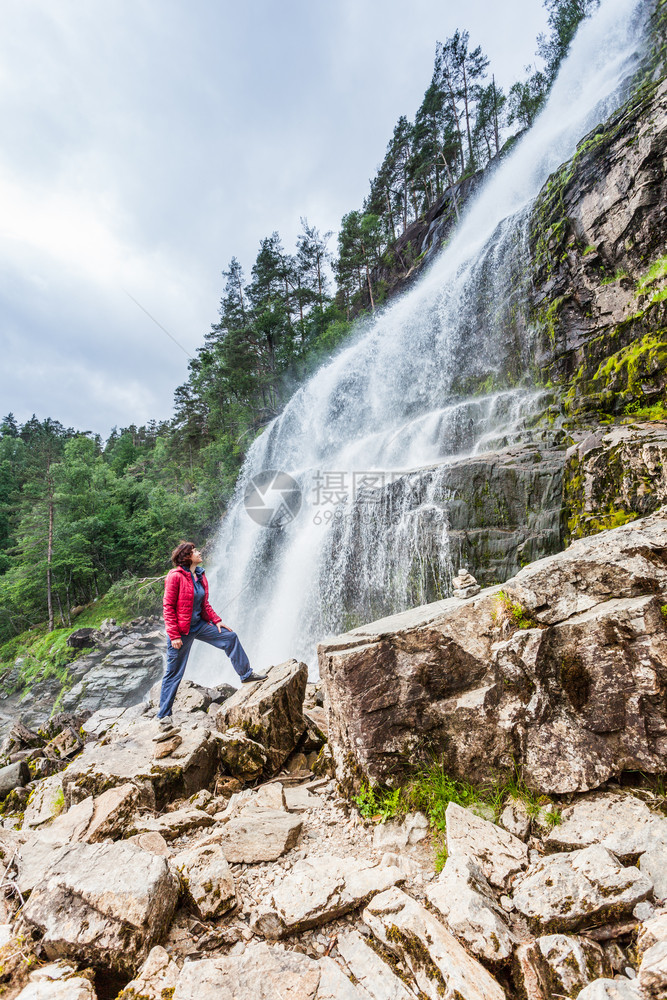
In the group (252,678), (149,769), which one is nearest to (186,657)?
(252,678)

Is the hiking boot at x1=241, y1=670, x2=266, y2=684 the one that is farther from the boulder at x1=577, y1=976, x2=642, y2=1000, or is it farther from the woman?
the boulder at x1=577, y1=976, x2=642, y2=1000

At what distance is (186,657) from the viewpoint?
484cm

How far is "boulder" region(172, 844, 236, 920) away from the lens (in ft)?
7.09

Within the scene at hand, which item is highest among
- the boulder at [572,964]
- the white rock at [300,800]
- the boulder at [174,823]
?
the boulder at [572,964]

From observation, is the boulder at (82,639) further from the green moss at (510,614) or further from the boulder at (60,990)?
the green moss at (510,614)

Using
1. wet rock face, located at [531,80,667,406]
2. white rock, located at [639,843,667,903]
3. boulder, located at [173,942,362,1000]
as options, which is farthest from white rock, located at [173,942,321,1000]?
wet rock face, located at [531,80,667,406]

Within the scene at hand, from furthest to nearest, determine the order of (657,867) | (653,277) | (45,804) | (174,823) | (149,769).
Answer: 1. (653,277)
2. (45,804)
3. (149,769)
4. (174,823)
5. (657,867)

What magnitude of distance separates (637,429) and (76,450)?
144 feet

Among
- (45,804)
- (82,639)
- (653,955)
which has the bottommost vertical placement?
(82,639)

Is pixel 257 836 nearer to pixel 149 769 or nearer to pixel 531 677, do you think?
pixel 149 769

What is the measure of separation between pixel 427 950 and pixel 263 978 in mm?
712

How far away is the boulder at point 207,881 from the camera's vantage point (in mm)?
2162

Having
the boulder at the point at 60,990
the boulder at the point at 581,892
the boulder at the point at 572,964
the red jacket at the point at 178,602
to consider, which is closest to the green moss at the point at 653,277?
the boulder at the point at 581,892

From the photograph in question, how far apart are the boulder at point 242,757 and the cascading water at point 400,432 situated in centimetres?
505
